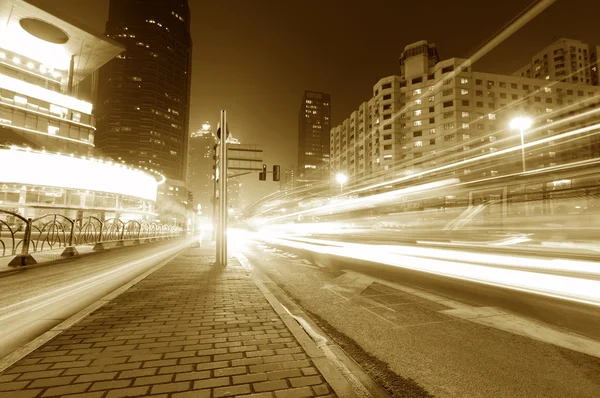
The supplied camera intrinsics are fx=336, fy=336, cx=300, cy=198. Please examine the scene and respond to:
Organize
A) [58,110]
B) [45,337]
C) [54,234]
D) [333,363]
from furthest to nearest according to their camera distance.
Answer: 1. [58,110]
2. [54,234]
3. [45,337]
4. [333,363]

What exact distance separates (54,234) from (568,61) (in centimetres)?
13228

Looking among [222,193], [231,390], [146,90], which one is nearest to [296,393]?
[231,390]

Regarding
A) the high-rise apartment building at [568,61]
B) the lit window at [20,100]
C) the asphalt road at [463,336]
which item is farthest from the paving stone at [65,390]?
the high-rise apartment building at [568,61]

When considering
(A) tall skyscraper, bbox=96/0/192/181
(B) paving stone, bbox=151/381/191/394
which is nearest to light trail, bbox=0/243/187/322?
Answer: (B) paving stone, bbox=151/381/191/394

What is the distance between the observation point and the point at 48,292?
6.77m

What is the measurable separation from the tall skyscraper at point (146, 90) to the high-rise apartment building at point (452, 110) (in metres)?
110

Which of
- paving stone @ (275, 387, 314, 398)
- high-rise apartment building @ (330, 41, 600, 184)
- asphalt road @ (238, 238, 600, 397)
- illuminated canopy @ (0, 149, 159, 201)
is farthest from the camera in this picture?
high-rise apartment building @ (330, 41, 600, 184)

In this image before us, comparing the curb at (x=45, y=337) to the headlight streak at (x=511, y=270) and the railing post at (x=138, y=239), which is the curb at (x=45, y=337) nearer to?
the headlight streak at (x=511, y=270)

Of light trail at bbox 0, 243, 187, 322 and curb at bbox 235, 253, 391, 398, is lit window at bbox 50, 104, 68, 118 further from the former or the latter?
curb at bbox 235, 253, 391, 398

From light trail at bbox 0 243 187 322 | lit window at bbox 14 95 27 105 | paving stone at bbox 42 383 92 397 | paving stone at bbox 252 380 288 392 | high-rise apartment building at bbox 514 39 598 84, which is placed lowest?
light trail at bbox 0 243 187 322

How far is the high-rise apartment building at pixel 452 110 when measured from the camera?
235 feet

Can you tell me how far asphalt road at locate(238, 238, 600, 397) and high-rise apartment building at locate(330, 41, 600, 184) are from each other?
2463 inches

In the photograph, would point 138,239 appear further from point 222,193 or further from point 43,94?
point 43,94

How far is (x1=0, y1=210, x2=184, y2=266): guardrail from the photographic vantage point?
10078 mm
